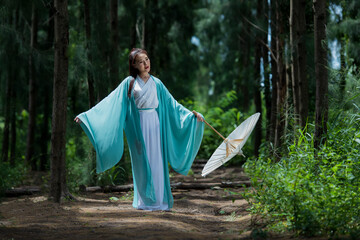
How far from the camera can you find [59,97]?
6699mm

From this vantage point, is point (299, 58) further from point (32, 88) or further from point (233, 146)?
point (32, 88)

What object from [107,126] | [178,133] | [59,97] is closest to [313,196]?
[178,133]

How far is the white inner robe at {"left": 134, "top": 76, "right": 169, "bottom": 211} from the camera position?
625cm

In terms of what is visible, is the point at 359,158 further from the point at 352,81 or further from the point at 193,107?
the point at 193,107

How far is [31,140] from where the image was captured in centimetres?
1319

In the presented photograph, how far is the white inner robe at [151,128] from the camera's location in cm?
625

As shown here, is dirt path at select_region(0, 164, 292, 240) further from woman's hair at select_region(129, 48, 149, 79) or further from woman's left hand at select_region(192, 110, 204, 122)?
woman's hair at select_region(129, 48, 149, 79)

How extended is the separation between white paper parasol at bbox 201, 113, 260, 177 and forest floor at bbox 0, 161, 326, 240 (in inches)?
17.9

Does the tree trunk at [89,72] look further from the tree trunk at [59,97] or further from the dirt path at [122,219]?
the tree trunk at [59,97]

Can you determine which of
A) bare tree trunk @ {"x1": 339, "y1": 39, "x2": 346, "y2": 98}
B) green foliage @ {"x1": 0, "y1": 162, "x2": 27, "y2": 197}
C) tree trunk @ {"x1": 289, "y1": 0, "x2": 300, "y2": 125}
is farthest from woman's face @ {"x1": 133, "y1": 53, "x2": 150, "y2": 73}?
green foliage @ {"x1": 0, "y1": 162, "x2": 27, "y2": 197}

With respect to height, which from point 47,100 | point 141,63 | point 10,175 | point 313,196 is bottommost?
point 10,175

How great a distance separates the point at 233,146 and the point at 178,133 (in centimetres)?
92

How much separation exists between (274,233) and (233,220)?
1228 mm

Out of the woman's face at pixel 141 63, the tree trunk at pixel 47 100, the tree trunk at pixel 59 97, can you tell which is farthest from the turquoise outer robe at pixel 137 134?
the tree trunk at pixel 47 100
